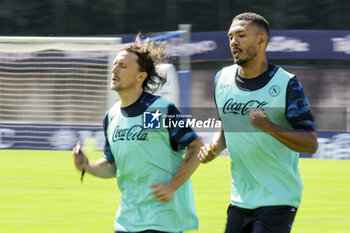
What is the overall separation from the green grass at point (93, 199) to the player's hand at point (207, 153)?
2.78 m

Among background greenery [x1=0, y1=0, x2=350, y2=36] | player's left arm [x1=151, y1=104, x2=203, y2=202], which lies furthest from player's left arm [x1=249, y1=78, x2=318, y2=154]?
background greenery [x1=0, y1=0, x2=350, y2=36]

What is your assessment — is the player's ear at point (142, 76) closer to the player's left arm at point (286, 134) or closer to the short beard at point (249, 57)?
the short beard at point (249, 57)

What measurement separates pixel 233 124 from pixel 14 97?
1324 centimetres

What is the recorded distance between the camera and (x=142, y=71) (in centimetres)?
444

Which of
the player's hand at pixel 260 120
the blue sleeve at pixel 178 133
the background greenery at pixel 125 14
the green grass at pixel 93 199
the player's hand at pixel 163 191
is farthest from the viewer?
the background greenery at pixel 125 14

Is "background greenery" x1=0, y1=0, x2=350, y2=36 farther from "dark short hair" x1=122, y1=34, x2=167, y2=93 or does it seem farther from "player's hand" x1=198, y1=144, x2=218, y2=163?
"player's hand" x1=198, y1=144, x2=218, y2=163

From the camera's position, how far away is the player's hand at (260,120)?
380 centimetres

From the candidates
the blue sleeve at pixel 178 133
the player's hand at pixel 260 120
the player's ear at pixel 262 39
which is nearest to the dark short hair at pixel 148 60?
the blue sleeve at pixel 178 133

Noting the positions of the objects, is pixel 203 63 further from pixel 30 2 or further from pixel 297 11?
pixel 30 2

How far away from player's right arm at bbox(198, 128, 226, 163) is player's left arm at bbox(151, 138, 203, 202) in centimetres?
4

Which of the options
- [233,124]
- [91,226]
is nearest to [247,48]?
[233,124]

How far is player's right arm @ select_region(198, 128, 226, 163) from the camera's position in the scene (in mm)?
4211

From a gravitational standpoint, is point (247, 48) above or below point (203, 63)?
above

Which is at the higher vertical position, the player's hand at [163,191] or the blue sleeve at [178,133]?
the blue sleeve at [178,133]
